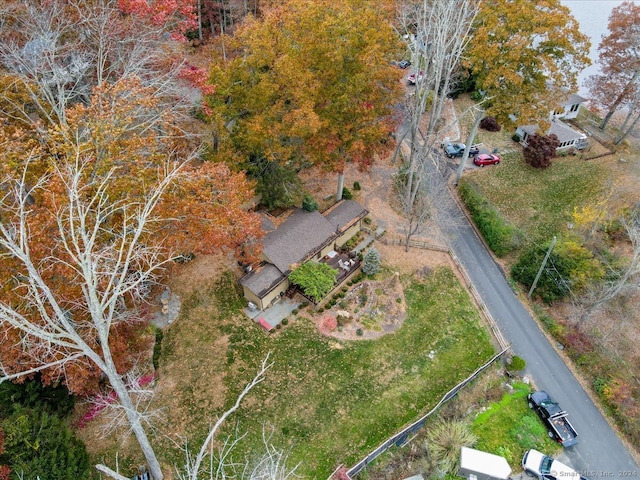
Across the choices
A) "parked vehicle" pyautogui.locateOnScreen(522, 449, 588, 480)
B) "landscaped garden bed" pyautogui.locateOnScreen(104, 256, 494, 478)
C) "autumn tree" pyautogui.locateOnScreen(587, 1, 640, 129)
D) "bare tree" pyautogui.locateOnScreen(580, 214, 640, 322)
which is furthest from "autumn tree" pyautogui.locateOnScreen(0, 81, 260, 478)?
"autumn tree" pyautogui.locateOnScreen(587, 1, 640, 129)

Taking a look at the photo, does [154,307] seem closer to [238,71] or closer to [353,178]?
[238,71]

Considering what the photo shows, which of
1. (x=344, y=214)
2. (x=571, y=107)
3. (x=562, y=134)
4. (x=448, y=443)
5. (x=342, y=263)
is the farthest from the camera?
(x=571, y=107)

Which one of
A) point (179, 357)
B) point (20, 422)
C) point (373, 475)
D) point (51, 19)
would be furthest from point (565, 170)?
point (20, 422)

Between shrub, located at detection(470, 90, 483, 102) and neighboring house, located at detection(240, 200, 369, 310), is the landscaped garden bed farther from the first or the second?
shrub, located at detection(470, 90, 483, 102)

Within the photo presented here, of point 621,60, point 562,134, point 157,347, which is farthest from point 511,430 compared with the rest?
point 621,60

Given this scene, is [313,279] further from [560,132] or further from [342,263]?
[560,132]

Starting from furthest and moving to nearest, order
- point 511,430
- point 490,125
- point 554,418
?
point 490,125 < point 554,418 < point 511,430
